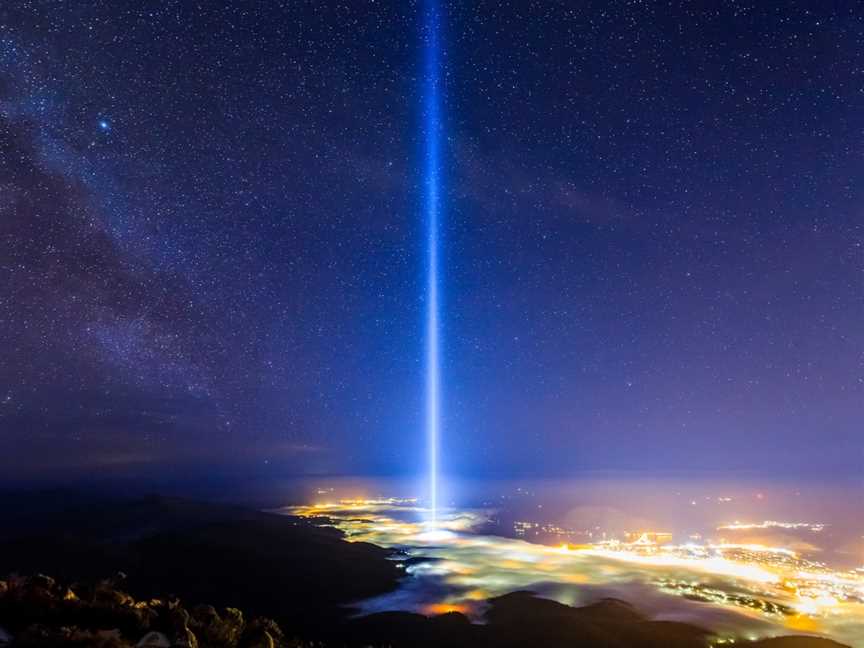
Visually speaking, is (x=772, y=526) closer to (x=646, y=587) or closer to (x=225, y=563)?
(x=646, y=587)

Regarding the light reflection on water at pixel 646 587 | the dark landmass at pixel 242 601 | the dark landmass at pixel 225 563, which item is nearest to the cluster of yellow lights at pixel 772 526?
the light reflection on water at pixel 646 587

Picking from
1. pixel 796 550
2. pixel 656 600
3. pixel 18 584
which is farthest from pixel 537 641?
pixel 796 550

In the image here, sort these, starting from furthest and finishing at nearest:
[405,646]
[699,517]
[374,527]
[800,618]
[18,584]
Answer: [699,517] < [374,527] < [800,618] < [405,646] < [18,584]

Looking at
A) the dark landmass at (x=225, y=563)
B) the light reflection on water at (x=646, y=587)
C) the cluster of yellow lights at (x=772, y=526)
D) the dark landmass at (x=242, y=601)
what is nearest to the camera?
the dark landmass at (x=242, y=601)

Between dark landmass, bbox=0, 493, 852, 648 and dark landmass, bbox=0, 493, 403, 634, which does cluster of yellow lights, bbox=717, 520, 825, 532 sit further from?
dark landmass, bbox=0, 493, 852, 648

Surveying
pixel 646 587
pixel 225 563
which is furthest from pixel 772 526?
pixel 225 563

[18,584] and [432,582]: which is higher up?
[18,584]

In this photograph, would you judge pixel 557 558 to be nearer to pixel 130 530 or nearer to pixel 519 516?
pixel 130 530

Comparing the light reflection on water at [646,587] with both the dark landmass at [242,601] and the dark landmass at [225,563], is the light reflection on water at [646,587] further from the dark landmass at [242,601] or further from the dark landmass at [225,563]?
the dark landmass at [225,563]
